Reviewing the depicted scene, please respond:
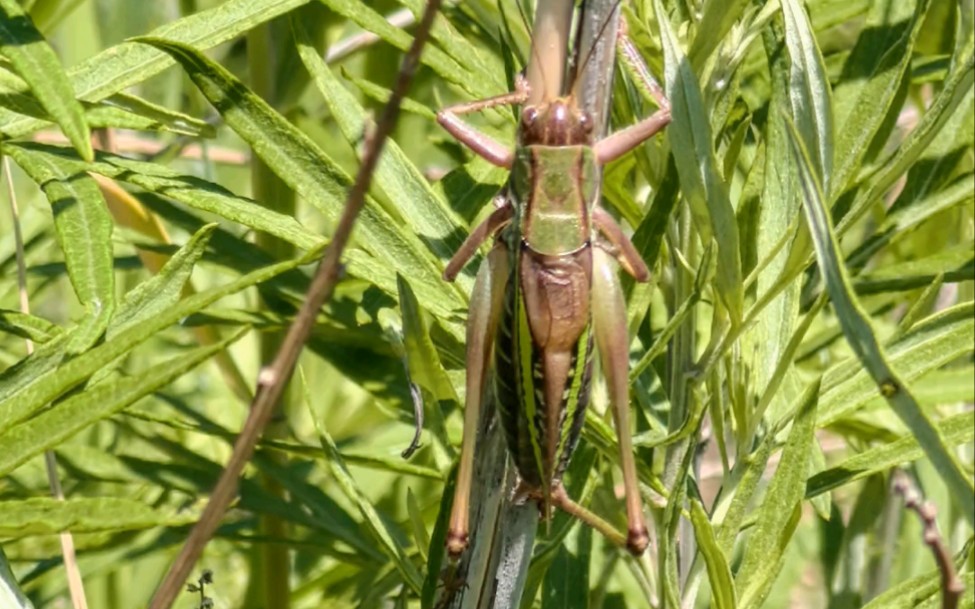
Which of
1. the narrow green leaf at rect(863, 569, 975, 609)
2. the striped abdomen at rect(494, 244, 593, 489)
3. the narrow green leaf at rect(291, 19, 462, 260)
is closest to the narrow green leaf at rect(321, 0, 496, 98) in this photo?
the narrow green leaf at rect(291, 19, 462, 260)

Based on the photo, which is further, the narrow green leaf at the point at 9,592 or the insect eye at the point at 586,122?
the insect eye at the point at 586,122

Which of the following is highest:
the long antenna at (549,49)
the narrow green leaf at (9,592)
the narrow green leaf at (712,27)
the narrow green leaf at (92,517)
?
the narrow green leaf at (712,27)

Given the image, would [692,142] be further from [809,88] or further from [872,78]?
[872,78]

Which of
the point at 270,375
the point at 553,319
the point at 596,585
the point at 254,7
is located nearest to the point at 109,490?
the point at 596,585

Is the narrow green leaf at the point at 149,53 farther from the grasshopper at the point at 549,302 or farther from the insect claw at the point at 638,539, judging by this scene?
the insect claw at the point at 638,539

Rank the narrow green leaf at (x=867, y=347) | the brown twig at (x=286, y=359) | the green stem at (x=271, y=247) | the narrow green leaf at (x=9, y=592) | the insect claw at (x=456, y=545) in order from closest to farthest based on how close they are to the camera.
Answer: the brown twig at (x=286, y=359), the narrow green leaf at (x=867, y=347), the narrow green leaf at (x=9, y=592), the insect claw at (x=456, y=545), the green stem at (x=271, y=247)

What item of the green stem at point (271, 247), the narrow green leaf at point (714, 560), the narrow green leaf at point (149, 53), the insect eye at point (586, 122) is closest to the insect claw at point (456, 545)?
the narrow green leaf at point (714, 560)
